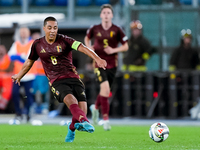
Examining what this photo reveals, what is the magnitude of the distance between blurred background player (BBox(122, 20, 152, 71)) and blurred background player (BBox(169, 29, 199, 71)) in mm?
797

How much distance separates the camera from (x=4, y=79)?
15.8 m

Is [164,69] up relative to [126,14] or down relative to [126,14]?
down

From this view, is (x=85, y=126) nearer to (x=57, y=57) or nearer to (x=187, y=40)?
(x=57, y=57)

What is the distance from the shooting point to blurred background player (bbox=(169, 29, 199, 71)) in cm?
1471

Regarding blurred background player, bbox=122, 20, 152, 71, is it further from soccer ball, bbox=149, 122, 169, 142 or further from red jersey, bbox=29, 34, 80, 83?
soccer ball, bbox=149, 122, 169, 142

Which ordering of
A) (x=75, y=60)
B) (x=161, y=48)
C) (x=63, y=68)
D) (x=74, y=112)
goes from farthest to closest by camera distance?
(x=75, y=60) < (x=161, y=48) < (x=63, y=68) < (x=74, y=112)

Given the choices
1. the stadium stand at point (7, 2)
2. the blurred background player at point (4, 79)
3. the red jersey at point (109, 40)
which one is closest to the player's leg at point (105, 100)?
the red jersey at point (109, 40)

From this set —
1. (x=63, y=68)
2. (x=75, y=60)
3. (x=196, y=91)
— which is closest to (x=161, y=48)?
(x=196, y=91)

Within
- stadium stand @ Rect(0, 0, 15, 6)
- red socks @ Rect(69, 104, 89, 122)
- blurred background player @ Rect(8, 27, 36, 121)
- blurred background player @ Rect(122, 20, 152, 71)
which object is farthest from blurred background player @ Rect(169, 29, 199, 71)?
stadium stand @ Rect(0, 0, 15, 6)

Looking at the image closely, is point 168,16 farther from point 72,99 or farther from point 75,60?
point 72,99

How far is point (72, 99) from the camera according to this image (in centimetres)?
688

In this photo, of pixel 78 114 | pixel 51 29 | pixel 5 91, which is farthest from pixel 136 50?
pixel 78 114

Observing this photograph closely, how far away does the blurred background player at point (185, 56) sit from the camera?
14711 mm

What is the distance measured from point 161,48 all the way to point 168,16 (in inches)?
41.6
